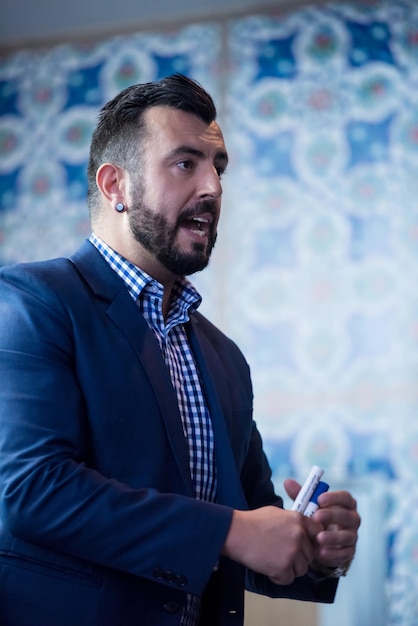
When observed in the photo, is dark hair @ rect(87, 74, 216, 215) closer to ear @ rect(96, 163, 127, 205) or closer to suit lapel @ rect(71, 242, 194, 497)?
ear @ rect(96, 163, 127, 205)

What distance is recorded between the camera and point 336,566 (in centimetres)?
157

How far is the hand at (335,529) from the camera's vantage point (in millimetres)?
1501

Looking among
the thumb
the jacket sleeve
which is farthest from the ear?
the thumb

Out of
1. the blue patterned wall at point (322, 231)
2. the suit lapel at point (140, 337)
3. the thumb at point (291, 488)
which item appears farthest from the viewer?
the blue patterned wall at point (322, 231)

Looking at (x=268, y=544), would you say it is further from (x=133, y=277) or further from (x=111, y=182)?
(x=111, y=182)

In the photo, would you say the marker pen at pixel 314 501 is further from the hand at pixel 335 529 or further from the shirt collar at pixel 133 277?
the shirt collar at pixel 133 277

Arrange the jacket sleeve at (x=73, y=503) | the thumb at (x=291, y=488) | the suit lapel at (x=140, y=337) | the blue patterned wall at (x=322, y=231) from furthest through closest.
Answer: the blue patterned wall at (x=322, y=231), the thumb at (x=291, y=488), the suit lapel at (x=140, y=337), the jacket sleeve at (x=73, y=503)

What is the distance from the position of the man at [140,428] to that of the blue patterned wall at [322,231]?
165cm

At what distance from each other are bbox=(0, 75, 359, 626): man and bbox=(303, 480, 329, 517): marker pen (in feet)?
0.04

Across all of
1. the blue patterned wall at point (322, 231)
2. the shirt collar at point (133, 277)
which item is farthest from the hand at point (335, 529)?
the blue patterned wall at point (322, 231)

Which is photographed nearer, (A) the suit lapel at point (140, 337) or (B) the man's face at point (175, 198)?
(A) the suit lapel at point (140, 337)

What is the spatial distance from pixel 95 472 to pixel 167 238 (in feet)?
1.50

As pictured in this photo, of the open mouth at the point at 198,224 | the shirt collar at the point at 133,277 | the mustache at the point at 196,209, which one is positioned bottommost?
the shirt collar at the point at 133,277

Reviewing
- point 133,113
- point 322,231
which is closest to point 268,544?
point 133,113
